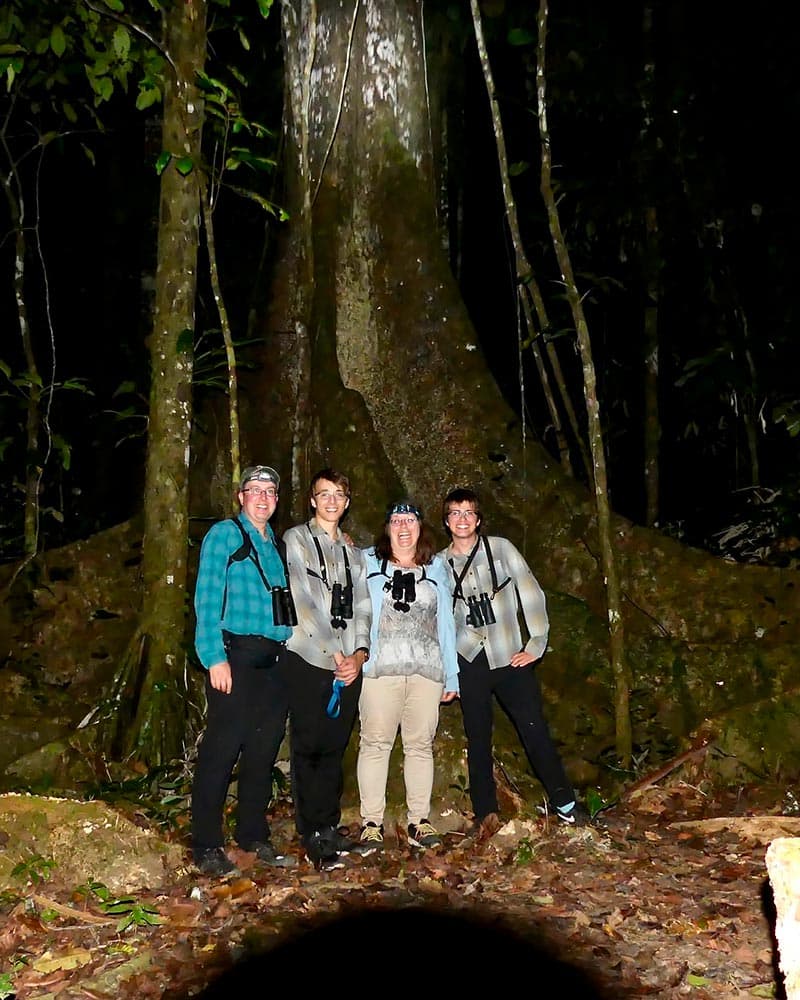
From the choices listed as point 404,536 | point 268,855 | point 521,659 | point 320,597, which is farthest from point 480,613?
point 268,855

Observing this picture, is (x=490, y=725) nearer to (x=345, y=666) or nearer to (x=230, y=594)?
(x=345, y=666)

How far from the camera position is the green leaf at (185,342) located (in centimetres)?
610

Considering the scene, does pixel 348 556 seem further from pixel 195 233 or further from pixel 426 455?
pixel 195 233

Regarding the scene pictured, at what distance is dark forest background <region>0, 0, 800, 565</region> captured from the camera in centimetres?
953

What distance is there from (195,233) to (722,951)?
5193 millimetres

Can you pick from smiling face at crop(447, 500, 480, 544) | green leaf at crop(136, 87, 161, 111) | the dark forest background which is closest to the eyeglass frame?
smiling face at crop(447, 500, 480, 544)

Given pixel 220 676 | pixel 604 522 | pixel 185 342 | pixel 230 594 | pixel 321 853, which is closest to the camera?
pixel 220 676

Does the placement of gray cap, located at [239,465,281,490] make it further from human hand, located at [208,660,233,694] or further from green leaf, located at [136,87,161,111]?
green leaf, located at [136,87,161,111]

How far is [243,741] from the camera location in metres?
5.11

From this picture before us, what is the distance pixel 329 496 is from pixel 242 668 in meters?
1.06

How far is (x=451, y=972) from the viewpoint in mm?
4004

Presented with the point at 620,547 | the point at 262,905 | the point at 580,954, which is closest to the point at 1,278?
the point at 620,547

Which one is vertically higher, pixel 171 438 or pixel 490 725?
pixel 171 438

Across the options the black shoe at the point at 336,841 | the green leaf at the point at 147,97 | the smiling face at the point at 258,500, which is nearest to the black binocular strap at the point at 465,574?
the smiling face at the point at 258,500
